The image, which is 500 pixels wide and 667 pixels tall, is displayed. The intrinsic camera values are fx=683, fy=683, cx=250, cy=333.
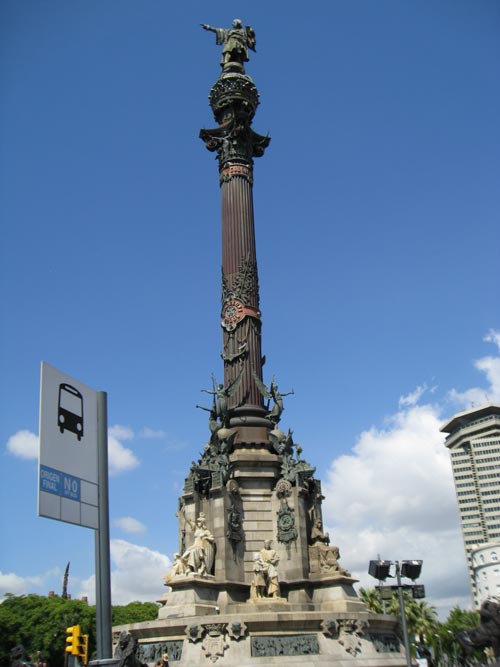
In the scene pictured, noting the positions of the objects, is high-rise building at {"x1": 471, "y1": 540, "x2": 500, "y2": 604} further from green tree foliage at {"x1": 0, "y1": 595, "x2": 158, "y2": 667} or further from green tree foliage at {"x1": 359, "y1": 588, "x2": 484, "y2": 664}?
green tree foliage at {"x1": 0, "y1": 595, "x2": 158, "y2": 667}

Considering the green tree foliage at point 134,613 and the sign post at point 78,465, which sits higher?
the sign post at point 78,465

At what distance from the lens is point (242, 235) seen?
34156 millimetres

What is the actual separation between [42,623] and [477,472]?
420ft

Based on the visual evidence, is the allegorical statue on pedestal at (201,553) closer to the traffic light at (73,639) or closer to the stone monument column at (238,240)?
the stone monument column at (238,240)

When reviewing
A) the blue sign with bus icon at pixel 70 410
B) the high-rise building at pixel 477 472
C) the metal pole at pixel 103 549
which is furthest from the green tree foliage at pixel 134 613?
the high-rise building at pixel 477 472

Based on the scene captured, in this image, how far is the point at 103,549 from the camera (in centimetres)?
945

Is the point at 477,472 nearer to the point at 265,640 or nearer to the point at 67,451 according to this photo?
the point at 265,640

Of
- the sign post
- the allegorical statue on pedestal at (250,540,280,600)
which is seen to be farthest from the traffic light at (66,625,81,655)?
the allegorical statue on pedestal at (250,540,280,600)

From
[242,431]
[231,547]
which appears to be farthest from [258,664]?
[242,431]

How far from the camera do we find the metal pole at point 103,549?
915 centimetres

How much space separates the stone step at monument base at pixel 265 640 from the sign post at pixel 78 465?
14.0m

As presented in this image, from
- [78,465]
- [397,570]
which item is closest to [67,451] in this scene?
[78,465]

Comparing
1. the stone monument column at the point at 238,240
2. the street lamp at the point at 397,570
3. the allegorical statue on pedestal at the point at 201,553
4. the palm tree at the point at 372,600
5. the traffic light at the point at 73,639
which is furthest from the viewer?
the palm tree at the point at 372,600

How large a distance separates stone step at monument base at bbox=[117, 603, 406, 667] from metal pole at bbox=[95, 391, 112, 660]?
46.1 ft
